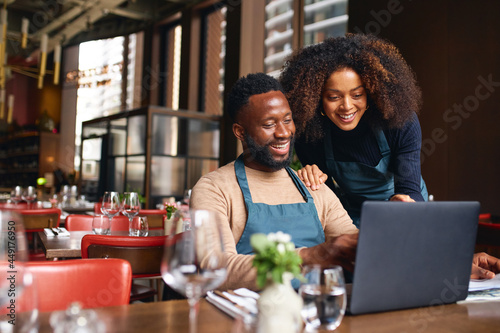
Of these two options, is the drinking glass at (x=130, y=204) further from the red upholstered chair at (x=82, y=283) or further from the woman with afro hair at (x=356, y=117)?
the red upholstered chair at (x=82, y=283)

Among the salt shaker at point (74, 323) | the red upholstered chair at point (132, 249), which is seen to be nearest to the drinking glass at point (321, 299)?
the salt shaker at point (74, 323)

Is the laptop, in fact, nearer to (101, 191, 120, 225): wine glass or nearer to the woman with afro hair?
the woman with afro hair

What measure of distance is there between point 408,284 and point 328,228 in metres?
0.67

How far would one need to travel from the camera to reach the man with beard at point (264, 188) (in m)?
1.46

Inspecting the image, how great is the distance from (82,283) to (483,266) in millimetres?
1114

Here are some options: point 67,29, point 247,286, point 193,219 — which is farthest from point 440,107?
point 67,29

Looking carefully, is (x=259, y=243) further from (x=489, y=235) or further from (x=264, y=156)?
(x=489, y=235)

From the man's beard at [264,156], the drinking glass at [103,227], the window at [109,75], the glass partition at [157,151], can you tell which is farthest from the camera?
the window at [109,75]

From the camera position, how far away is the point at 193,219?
727 millimetres

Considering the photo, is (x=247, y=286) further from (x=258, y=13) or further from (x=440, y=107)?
(x=258, y=13)

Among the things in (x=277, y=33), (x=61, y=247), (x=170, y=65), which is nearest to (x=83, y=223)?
(x=61, y=247)

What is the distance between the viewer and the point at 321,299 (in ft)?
2.51

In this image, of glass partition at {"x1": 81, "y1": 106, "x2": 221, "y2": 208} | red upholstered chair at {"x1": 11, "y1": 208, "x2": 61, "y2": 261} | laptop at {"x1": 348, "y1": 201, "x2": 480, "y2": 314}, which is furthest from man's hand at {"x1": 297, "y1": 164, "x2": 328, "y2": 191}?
glass partition at {"x1": 81, "y1": 106, "x2": 221, "y2": 208}

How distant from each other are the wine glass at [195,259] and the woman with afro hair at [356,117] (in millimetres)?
958
